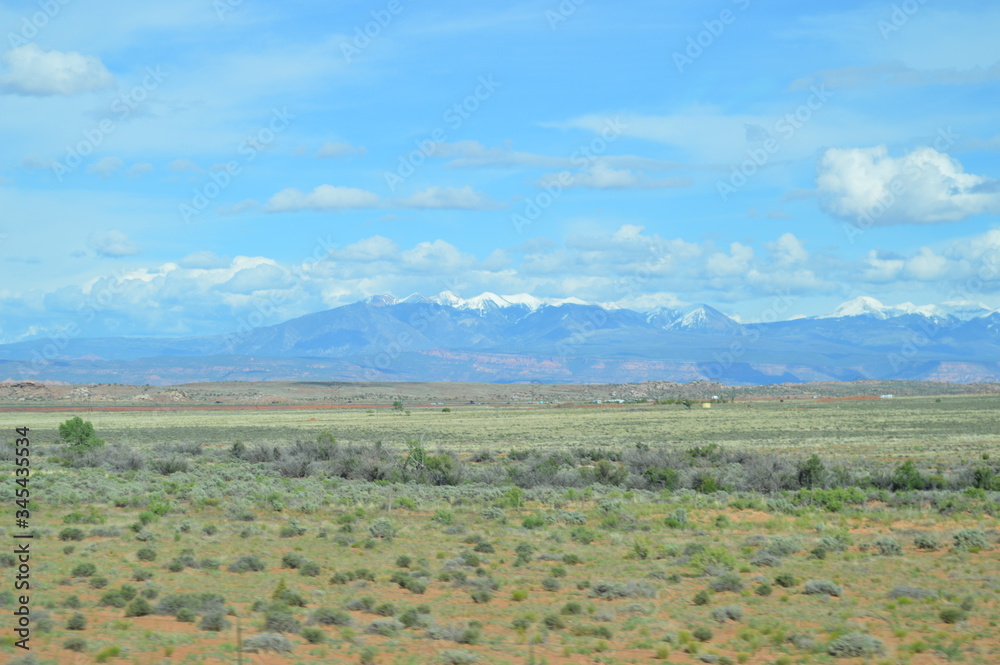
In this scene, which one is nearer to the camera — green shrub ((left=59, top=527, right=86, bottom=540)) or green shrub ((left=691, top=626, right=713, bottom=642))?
green shrub ((left=691, top=626, right=713, bottom=642))

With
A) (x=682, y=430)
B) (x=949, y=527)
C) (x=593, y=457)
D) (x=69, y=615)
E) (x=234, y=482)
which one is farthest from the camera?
(x=682, y=430)

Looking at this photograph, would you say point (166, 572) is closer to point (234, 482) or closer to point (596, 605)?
point (596, 605)

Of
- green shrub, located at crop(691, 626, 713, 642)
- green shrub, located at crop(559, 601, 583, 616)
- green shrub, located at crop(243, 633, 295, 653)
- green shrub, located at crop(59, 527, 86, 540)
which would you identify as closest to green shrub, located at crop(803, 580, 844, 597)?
green shrub, located at crop(691, 626, 713, 642)

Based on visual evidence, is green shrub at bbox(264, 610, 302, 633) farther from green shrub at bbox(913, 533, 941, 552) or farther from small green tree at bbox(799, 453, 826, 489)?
Result: small green tree at bbox(799, 453, 826, 489)

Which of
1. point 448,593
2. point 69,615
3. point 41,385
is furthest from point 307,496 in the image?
point 41,385

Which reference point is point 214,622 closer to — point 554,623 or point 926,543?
point 554,623

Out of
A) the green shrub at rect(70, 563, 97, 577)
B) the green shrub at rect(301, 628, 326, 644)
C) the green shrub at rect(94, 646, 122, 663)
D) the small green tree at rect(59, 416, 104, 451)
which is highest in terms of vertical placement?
the small green tree at rect(59, 416, 104, 451)

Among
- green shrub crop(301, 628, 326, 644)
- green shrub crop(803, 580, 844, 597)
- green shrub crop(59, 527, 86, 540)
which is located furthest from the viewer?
green shrub crop(59, 527, 86, 540)

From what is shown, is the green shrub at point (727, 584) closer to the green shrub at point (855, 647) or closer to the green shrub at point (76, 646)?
the green shrub at point (855, 647)

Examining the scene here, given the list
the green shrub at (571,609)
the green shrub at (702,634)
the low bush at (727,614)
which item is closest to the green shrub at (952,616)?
the low bush at (727,614)

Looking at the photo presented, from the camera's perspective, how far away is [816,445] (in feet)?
169

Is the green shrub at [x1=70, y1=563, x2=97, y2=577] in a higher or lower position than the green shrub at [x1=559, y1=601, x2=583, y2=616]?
higher

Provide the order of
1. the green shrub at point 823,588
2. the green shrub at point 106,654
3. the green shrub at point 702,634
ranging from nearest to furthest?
the green shrub at point 106,654
the green shrub at point 702,634
the green shrub at point 823,588

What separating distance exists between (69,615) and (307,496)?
15.3 m
